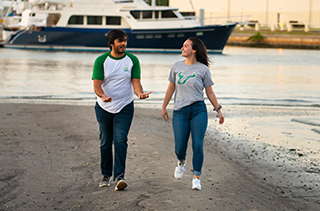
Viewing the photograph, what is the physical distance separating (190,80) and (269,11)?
210ft

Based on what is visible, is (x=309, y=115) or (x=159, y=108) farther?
(x=159, y=108)

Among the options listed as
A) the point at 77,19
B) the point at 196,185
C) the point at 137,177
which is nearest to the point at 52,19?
the point at 77,19

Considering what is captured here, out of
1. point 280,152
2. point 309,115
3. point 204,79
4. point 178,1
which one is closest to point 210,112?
point 309,115

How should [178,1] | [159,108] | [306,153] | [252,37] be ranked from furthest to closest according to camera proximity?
[178,1] → [252,37] → [159,108] → [306,153]

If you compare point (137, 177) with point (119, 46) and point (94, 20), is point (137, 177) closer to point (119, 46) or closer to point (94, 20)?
point (119, 46)

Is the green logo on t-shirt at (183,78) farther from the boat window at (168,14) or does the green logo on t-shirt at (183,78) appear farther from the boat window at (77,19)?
the boat window at (77,19)

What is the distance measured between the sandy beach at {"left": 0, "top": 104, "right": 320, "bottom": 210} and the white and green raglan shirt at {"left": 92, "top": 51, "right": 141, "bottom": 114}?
0.91 meters

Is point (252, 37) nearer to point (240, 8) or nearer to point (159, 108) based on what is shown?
point (240, 8)

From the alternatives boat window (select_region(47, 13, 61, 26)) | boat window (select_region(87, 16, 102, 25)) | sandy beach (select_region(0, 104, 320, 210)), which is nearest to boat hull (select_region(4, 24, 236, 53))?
boat window (select_region(87, 16, 102, 25))

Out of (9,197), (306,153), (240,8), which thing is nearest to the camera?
(9,197)

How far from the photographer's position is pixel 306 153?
7.95 meters

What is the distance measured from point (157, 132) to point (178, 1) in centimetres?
6797

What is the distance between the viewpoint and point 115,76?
17.0 ft

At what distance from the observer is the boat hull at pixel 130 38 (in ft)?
152
